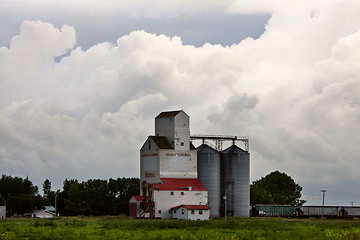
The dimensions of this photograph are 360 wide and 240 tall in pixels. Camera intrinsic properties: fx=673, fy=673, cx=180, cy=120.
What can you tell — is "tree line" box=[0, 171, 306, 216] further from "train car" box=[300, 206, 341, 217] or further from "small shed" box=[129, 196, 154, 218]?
"train car" box=[300, 206, 341, 217]

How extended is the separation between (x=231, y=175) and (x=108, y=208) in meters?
25.6

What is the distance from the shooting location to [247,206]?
126625mm

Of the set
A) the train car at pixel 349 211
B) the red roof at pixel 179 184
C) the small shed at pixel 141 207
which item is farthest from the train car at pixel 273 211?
the small shed at pixel 141 207

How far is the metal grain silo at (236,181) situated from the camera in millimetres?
125188

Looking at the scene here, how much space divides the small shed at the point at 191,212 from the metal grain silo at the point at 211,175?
936 cm

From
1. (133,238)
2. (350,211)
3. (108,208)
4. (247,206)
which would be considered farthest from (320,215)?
(133,238)

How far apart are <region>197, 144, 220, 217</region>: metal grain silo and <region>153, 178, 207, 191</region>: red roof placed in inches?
132

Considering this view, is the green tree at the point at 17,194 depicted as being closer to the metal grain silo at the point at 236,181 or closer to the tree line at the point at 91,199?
the tree line at the point at 91,199

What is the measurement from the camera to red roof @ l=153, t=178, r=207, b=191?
4493 inches

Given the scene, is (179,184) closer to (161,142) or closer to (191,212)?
(191,212)

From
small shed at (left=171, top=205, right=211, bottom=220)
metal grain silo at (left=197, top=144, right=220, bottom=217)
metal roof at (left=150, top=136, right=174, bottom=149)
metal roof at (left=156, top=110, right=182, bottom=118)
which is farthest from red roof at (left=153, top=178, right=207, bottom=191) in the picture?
→ metal roof at (left=156, top=110, right=182, bottom=118)

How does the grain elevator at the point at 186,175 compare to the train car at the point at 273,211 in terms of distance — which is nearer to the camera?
the grain elevator at the point at 186,175

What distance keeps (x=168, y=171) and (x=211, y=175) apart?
9.75 metres

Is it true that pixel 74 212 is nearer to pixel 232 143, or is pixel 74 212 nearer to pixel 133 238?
pixel 232 143
